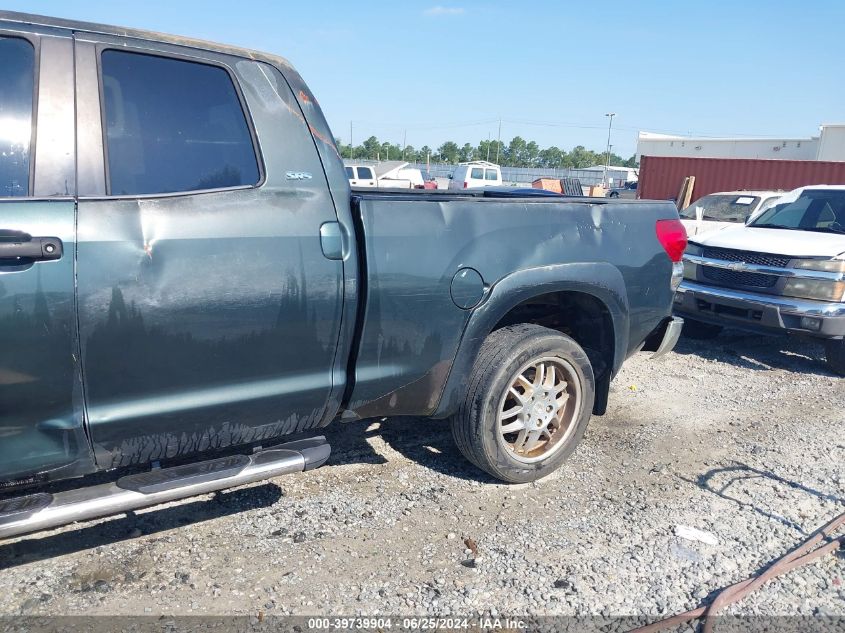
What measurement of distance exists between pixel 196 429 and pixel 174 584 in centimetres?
65

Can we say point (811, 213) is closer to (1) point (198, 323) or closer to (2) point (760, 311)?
(2) point (760, 311)

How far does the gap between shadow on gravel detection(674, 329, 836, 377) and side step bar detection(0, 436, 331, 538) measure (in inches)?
197

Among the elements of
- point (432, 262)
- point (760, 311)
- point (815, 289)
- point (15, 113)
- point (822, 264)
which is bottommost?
point (760, 311)

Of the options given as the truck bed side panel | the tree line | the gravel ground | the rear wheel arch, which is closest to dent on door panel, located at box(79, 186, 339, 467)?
the truck bed side panel

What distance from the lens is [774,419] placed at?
500cm

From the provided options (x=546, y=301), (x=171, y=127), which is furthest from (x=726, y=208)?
(x=171, y=127)

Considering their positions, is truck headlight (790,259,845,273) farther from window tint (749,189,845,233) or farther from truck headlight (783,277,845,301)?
window tint (749,189,845,233)

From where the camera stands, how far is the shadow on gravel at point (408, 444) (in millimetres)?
3979

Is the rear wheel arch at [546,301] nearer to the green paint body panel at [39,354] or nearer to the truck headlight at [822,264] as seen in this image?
the green paint body panel at [39,354]

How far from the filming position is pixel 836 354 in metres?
6.12

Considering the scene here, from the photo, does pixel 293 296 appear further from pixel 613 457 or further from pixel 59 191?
pixel 613 457

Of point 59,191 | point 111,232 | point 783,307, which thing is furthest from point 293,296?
point 783,307

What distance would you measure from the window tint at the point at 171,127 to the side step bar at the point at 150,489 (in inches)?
42.3

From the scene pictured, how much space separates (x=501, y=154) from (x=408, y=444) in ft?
334
